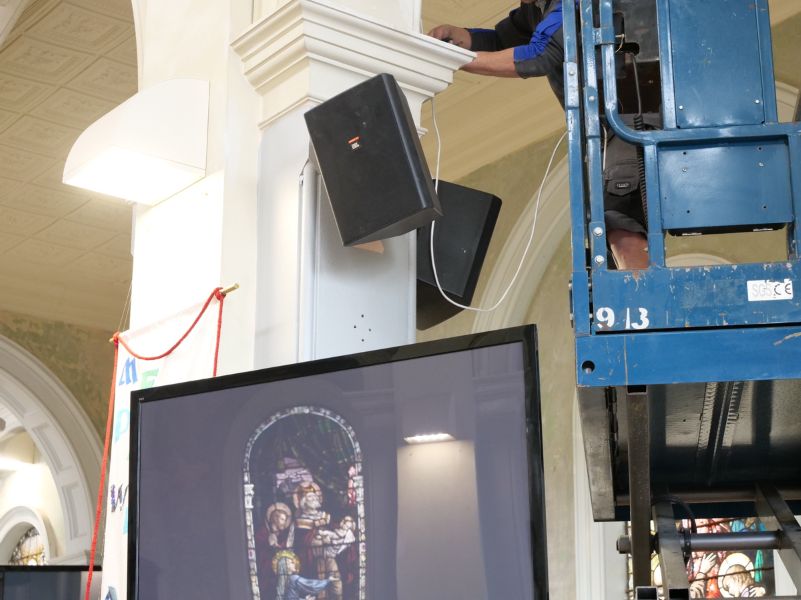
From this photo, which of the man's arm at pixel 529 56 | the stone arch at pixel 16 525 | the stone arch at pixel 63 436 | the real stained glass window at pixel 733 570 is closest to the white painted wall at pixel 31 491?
the stone arch at pixel 16 525

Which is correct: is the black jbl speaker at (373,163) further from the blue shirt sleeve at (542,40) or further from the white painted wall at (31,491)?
the white painted wall at (31,491)

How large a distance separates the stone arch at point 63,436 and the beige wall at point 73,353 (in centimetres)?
8

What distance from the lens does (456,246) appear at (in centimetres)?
380

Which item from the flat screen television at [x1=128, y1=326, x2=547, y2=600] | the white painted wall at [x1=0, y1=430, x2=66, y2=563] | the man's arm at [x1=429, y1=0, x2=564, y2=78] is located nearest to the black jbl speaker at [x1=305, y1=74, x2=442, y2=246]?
the flat screen television at [x1=128, y1=326, x2=547, y2=600]

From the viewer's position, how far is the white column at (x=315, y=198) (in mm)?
3527

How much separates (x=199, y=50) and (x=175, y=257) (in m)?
0.66

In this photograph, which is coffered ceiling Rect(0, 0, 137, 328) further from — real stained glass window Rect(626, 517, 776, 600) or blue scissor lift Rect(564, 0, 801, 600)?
blue scissor lift Rect(564, 0, 801, 600)

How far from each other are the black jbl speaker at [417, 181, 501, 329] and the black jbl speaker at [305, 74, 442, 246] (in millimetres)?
419

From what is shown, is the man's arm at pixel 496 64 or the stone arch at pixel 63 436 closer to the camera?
the man's arm at pixel 496 64

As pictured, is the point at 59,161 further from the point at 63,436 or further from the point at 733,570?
the point at 733,570

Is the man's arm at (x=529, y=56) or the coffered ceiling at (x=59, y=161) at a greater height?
the coffered ceiling at (x=59, y=161)

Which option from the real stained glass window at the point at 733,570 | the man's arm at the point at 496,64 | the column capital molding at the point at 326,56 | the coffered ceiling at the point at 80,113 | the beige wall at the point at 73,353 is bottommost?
the real stained glass window at the point at 733,570

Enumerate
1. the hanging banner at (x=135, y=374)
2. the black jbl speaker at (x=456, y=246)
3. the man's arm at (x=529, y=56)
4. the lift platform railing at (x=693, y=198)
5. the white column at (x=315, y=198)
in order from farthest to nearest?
the man's arm at (x=529, y=56) → the black jbl speaker at (x=456, y=246) → the hanging banner at (x=135, y=374) → the white column at (x=315, y=198) → the lift platform railing at (x=693, y=198)

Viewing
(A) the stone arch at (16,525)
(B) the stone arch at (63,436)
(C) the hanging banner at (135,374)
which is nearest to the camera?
(C) the hanging banner at (135,374)
